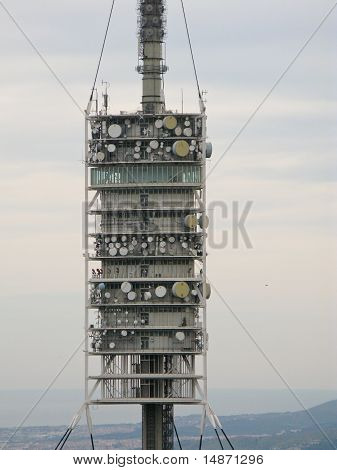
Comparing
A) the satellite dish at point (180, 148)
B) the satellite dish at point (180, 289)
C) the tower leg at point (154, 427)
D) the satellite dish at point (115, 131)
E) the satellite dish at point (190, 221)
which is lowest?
the tower leg at point (154, 427)

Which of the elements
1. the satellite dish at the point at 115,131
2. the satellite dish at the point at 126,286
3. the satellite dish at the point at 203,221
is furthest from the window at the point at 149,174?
the satellite dish at the point at 126,286

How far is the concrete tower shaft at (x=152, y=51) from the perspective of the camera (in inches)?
6855

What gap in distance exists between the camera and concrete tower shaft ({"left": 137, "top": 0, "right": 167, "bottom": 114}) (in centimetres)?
17412

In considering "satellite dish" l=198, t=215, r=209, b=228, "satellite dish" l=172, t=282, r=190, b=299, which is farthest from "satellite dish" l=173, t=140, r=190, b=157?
"satellite dish" l=172, t=282, r=190, b=299

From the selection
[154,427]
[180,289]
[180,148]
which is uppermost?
[180,148]

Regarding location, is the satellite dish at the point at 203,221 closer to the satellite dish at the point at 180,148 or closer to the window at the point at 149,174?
the window at the point at 149,174

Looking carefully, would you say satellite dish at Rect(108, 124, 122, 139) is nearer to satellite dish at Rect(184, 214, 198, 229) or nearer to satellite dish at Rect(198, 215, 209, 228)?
satellite dish at Rect(184, 214, 198, 229)

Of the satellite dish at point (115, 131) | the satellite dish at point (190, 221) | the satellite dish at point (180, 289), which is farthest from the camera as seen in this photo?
the satellite dish at point (115, 131)

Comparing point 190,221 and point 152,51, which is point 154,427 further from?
point 152,51

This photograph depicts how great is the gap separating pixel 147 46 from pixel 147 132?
7.29 meters

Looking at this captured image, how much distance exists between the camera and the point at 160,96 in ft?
574

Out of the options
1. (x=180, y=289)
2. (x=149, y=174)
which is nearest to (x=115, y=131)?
(x=149, y=174)

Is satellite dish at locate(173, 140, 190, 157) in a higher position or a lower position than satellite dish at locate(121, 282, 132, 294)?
higher

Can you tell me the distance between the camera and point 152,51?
17475cm
